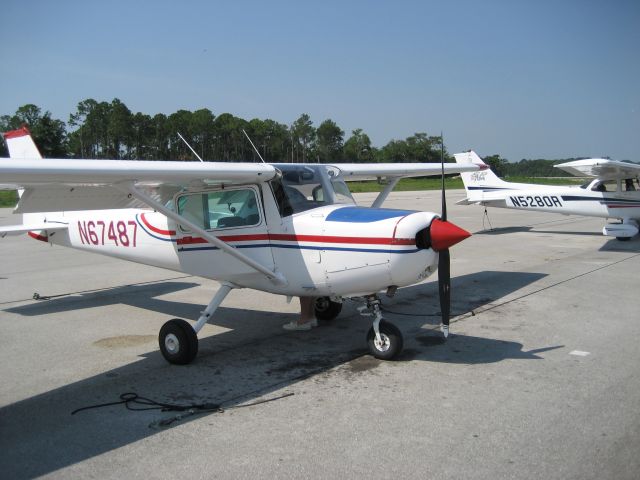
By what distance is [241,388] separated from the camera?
16.9 feet

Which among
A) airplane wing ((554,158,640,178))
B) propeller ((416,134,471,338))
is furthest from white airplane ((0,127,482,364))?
→ airplane wing ((554,158,640,178))

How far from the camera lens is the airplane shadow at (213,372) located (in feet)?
13.5

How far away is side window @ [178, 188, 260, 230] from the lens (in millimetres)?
6223

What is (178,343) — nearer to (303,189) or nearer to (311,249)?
(311,249)

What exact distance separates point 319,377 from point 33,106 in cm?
8487

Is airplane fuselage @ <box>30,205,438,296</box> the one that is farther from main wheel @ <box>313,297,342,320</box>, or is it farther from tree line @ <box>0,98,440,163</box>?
tree line @ <box>0,98,440,163</box>

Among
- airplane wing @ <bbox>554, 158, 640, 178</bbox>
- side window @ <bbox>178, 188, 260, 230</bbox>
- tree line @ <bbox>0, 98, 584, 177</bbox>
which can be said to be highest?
tree line @ <bbox>0, 98, 584, 177</bbox>

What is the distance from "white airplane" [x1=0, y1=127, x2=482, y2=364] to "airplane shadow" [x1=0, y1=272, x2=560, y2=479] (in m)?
0.43

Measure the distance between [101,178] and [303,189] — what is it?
2184mm

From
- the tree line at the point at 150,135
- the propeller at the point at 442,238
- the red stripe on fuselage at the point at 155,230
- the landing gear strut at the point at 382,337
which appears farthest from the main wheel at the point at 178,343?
the tree line at the point at 150,135

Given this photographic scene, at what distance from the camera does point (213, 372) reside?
223 inches

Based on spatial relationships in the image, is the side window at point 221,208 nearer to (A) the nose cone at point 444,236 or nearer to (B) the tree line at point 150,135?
(A) the nose cone at point 444,236

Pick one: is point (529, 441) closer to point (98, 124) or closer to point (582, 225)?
point (582, 225)

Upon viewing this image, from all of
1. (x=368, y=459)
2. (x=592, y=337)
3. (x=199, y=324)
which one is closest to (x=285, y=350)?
(x=199, y=324)
